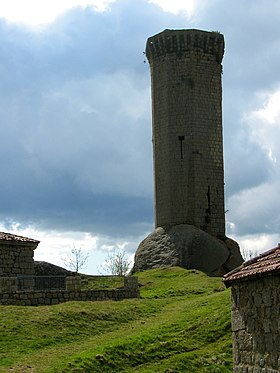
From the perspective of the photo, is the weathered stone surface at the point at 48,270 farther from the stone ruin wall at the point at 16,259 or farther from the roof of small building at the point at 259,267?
the roof of small building at the point at 259,267

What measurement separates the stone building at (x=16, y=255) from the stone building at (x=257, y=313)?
67.7ft

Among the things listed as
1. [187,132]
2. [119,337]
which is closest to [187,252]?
[187,132]

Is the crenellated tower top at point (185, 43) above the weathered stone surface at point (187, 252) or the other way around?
above

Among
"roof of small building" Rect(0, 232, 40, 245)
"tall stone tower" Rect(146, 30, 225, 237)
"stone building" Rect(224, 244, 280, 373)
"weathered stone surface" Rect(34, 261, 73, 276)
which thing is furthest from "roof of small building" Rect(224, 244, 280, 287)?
"tall stone tower" Rect(146, 30, 225, 237)

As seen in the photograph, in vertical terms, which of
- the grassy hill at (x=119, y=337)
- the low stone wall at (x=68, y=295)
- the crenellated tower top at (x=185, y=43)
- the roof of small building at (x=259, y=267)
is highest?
the crenellated tower top at (x=185, y=43)

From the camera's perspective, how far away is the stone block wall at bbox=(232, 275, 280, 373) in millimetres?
14219

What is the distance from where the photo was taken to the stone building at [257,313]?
14203mm

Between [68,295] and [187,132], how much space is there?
19.8m

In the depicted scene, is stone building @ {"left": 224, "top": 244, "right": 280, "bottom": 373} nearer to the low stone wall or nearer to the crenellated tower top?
the low stone wall

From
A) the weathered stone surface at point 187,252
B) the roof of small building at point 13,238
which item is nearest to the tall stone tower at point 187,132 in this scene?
the weathered stone surface at point 187,252

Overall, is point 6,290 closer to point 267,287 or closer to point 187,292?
point 187,292

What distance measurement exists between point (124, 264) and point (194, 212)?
57.8 feet

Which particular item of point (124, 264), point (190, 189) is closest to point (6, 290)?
point (190, 189)

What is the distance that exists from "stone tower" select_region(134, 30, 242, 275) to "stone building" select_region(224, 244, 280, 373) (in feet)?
106
